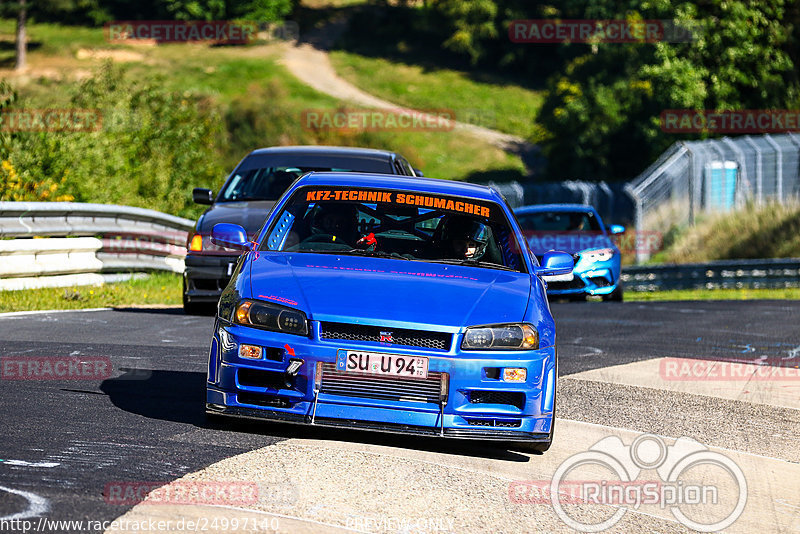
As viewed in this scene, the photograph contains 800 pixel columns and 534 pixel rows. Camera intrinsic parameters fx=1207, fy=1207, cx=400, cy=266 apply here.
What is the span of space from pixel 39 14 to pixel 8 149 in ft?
284

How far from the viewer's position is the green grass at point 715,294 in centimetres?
2281

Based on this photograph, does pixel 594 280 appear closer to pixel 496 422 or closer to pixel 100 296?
pixel 100 296

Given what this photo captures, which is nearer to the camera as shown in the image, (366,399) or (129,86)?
(366,399)

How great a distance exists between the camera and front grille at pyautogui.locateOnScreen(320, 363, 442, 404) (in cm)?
615

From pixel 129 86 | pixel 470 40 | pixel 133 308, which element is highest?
pixel 470 40

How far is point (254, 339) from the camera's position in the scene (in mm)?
6258

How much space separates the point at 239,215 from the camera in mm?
11891

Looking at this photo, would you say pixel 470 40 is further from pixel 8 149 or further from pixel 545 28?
pixel 8 149

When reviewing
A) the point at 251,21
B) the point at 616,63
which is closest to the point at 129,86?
the point at 616,63

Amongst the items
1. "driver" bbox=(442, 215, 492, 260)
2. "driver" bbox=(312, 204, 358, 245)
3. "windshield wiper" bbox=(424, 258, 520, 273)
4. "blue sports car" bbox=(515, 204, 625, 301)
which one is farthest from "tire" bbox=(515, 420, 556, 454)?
"blue sports car" bbox=(515, 204, 625, 301)

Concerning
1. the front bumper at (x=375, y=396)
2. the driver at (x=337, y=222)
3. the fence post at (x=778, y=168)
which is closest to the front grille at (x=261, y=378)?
the front bumper at (x=375, y=396)

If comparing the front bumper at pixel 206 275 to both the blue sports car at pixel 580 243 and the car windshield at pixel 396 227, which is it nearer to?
the car windshield at pixel 396 227

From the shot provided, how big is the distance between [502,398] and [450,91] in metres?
80.3

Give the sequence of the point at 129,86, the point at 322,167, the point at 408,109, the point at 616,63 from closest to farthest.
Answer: the point at 322,167
the point at 129,86
the point at 616,63
the point at 408,109
